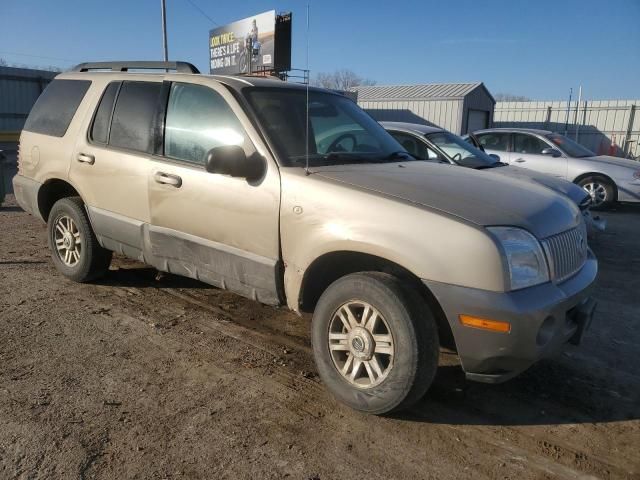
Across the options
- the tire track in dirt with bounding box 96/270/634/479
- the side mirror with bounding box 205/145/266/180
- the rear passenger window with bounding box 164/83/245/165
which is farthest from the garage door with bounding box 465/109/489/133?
the side mirror with bounding box 205/145/266/180

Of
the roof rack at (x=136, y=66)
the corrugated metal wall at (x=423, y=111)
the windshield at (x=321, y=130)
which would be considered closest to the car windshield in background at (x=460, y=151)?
the windshield at (x=321, y=130)

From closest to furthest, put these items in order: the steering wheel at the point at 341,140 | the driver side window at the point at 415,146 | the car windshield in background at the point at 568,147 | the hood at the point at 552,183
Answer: the steering wheel at the point at 341,140 → the hood at the point at 552,183 → the driver side window at the point at 415,146 → the car windshield in background at the point at 568,147

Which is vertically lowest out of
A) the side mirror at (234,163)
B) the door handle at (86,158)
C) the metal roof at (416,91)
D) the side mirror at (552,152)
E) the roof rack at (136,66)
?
the side mirror at (552,152)

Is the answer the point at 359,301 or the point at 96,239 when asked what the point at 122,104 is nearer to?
the point at 96,239

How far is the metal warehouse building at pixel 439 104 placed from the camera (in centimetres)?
2364

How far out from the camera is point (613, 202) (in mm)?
10750

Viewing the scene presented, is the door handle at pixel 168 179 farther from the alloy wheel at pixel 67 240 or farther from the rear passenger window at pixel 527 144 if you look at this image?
the rear passenger window at pixel 527 144

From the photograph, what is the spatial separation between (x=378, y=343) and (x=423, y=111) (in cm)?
2338

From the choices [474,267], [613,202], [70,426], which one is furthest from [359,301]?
[613,202]

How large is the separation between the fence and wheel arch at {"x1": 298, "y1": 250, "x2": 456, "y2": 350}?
70.3 ft

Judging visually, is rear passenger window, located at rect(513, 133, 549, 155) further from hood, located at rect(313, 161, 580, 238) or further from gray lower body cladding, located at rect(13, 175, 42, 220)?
gray lower body cladding, located at rect(13, 175, 42, 220)

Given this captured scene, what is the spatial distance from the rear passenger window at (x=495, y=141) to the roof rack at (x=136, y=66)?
8.40 m

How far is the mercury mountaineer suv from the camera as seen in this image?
2695mm

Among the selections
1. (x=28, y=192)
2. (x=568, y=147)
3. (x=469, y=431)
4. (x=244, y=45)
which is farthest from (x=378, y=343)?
(x=244, y=45)
